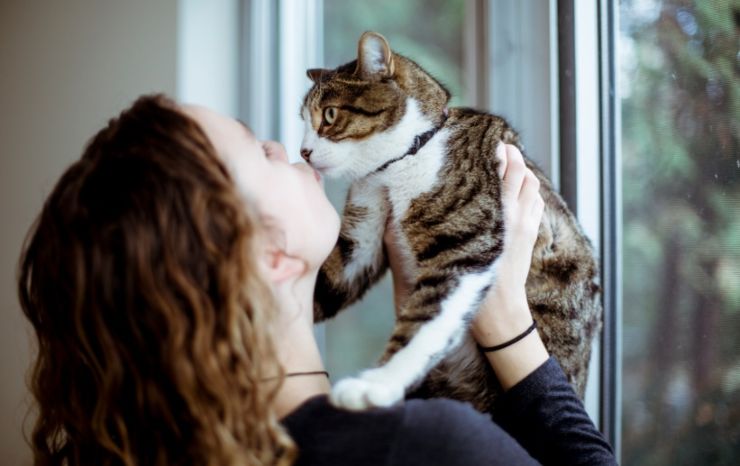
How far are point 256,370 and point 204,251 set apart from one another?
0.54 feet

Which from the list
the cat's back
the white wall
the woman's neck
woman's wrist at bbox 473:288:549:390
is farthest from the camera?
the white wall

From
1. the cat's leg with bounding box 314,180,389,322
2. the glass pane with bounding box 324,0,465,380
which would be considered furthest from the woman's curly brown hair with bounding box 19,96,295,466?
the glass pane with bounding box 324,0,465,380

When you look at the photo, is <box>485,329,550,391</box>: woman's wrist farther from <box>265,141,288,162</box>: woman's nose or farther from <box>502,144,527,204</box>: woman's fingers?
<box>265,141,288,162</box>: woman's nose

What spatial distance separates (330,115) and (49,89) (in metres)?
1.33

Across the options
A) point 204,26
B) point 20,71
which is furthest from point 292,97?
point 20,71

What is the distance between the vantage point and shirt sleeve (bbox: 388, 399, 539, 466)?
2.29 ft

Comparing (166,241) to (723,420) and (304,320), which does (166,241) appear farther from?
(723,420)

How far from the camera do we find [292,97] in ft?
6.27

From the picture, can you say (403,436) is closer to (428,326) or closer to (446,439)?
(446,439)

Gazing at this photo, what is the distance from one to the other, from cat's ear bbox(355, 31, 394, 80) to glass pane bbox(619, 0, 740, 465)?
18.3 inches

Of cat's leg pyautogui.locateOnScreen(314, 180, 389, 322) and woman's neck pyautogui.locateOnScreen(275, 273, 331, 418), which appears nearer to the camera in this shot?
woman's neck pyautogui.locateOnScreen(275, 273, 331, 418)

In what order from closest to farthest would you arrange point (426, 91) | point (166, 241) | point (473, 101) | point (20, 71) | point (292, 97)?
point (166, 241), point (426, 91), point (473, 101), point (292, 97), point (20, 71)

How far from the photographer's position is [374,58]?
1096 mm

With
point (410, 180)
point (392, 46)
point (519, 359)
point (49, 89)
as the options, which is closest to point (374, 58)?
point (410, 180)
